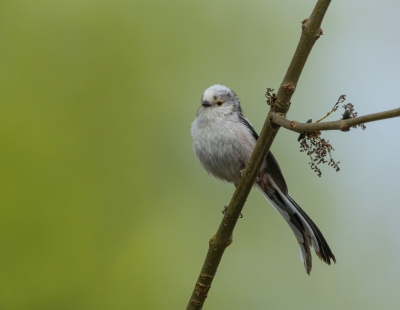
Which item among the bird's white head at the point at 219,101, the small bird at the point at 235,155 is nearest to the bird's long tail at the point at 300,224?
the small bird at the point at 235,155

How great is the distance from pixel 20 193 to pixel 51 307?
2.55 feet

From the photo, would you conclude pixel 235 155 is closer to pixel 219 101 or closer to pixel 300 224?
pixel 219 101

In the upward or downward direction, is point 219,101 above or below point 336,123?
above

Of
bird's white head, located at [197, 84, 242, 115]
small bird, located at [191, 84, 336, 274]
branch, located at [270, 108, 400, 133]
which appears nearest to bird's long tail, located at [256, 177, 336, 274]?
small bird, located at [191, 84, 336, 274]

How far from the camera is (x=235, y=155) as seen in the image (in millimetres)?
3406

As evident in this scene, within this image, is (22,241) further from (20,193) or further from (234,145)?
(234,145)

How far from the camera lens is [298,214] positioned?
299 cm

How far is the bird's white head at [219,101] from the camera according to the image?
12.1 feet

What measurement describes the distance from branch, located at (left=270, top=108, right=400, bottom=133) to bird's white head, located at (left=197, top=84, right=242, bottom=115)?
1710 millimetres

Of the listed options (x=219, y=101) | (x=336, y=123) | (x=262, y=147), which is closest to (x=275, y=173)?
(x=219, y=101)

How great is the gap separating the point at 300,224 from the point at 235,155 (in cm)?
68

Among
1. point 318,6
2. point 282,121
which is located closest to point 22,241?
point 282,121

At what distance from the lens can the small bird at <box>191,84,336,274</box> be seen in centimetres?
290

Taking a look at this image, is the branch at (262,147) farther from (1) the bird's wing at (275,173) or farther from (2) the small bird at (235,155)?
(1) the bird's wing at (275,173)
